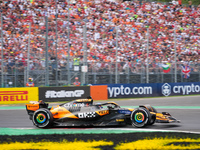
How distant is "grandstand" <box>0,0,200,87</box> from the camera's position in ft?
69.6

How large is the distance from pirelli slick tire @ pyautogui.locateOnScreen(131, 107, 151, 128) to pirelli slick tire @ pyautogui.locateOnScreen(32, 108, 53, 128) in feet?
7.80

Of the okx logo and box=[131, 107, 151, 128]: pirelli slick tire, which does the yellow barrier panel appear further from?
box=[131, 107, 151, 128]: pirelli slick tire

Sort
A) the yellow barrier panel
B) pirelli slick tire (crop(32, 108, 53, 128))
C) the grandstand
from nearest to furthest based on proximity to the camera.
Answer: pirelli slick tire (crop(32, 108, 53, 128)) → the yellow barrier panel → the grandstand

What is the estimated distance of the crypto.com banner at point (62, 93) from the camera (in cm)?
2170

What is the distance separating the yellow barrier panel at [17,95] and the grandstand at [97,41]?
520mm

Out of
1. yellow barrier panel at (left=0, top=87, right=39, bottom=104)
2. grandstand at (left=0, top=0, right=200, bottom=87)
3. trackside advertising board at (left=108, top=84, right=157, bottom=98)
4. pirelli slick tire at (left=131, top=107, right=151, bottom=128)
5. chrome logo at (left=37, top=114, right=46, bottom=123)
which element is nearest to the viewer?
pirelli slick tire at (left=131, top=107, right=151, bottom=128)

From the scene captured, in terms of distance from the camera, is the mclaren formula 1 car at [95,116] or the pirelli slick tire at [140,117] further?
the mclaren formula 1 car at [95,116]

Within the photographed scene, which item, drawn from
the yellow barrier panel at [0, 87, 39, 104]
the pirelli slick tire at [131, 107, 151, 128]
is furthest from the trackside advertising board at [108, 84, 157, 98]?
the pirelli slick tire at [131, 107, 151, 128]

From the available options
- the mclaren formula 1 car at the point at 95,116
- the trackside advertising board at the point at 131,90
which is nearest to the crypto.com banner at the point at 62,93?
the trackside advertising board at the point at 131,90

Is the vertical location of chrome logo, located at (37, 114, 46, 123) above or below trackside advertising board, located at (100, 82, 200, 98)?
below

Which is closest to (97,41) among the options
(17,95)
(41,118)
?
(17,95)

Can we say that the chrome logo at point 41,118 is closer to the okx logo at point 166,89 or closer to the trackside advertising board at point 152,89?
the trackside advertising board at point 152,89

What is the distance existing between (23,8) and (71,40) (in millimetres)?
4429

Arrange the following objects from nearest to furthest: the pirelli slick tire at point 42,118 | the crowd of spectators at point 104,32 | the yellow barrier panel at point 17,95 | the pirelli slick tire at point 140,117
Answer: the pirelli slick tire at point 140,117, the pirelli slick tire at point 42,118, the yellow barrier panel at point 17,95, the crowd of spectators at point 104,32
